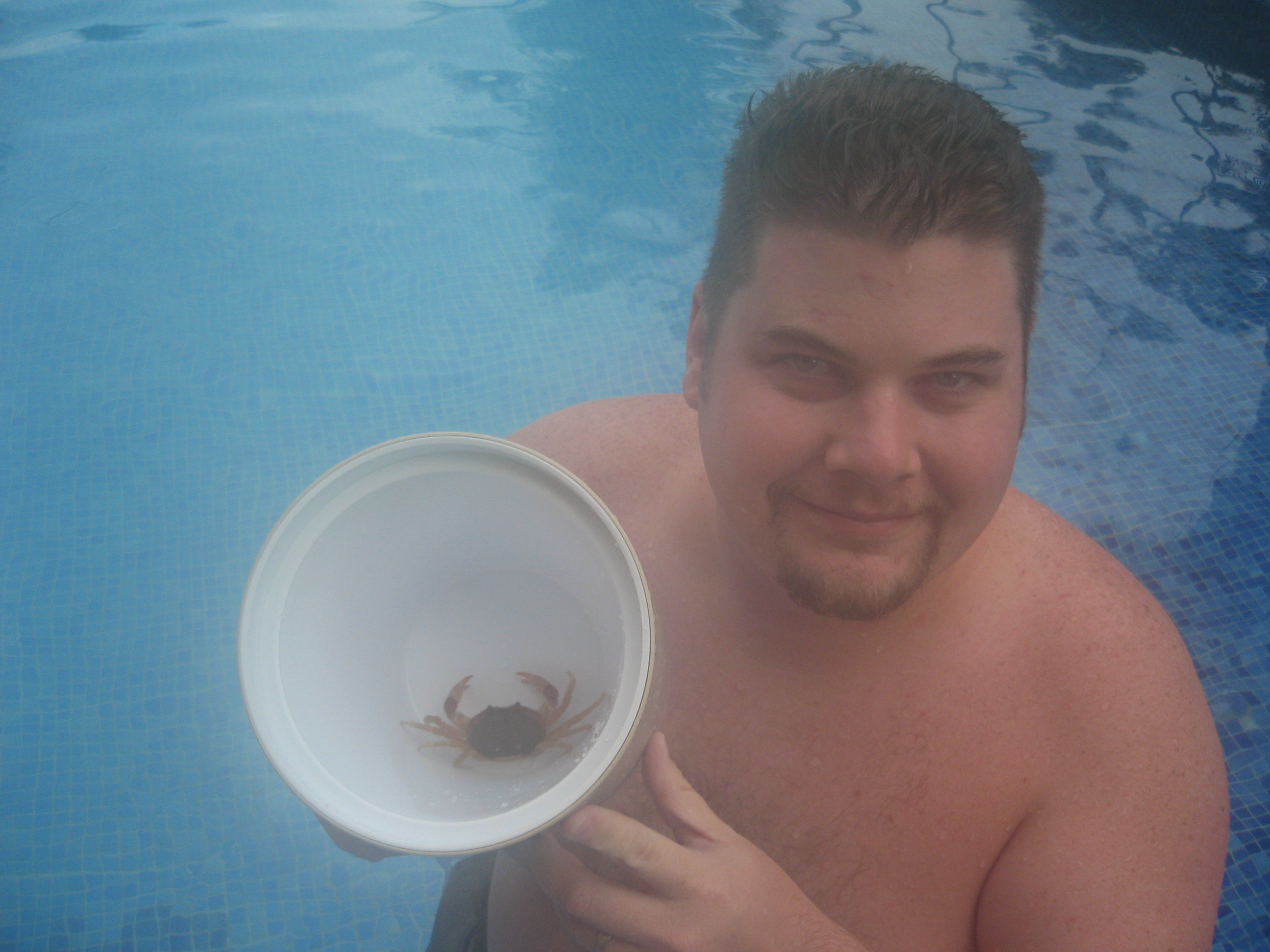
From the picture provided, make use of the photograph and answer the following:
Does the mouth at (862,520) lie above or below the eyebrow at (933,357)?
below

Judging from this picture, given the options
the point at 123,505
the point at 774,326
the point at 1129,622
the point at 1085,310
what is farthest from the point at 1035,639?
the point at 123,505

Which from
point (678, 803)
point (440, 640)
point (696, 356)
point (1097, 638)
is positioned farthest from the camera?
point (696, 356)

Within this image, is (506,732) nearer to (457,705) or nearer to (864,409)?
(457,705)

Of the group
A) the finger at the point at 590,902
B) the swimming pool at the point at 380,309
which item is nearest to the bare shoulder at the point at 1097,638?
the finger at the point at 590,902

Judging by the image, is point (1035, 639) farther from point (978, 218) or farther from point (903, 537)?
point (978, 218)

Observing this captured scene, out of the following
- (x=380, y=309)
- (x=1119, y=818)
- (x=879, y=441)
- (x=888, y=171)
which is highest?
(x=888, y=171)

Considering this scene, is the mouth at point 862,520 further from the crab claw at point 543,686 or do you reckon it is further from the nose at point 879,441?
the crab claw at point 543,686

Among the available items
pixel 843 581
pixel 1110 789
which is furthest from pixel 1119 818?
pixel 843 581
